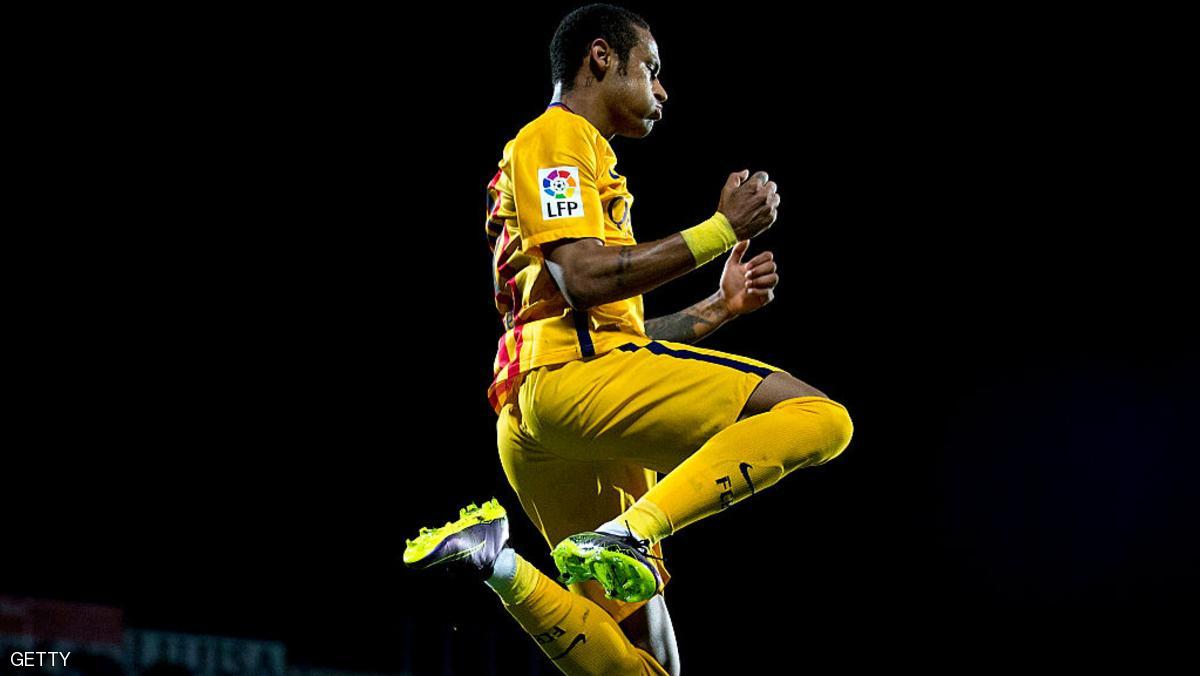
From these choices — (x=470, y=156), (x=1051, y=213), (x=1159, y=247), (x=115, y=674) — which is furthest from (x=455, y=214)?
(x=1159, y=247)

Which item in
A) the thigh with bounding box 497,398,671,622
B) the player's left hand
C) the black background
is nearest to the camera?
the thigh with bounding box 497,398,671,622

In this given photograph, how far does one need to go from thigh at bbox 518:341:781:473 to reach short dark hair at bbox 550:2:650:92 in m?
0.61

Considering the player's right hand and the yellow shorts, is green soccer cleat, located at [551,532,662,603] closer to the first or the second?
the yellow shorts

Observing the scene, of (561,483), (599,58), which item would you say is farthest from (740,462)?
(599,58)

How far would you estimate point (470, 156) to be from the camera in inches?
252

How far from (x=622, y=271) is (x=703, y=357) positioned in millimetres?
224

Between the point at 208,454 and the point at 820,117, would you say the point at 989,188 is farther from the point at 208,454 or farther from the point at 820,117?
the point at 208,454

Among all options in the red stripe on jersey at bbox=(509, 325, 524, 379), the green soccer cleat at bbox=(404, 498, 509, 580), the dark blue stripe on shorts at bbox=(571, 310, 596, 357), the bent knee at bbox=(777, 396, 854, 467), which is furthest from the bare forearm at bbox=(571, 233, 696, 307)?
the green soccer cleat at bbox=(404, 498, 509, 580)

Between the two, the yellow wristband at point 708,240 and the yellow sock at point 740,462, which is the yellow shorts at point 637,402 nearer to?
the yellow sock at point 740,462

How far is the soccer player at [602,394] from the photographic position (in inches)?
88.0

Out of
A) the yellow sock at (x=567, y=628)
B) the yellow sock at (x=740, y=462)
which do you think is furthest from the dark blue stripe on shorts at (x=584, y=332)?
the yellow sock at (x=567, y=628)

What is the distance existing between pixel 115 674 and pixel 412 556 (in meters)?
3.37

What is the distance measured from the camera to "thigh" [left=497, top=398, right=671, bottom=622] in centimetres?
257

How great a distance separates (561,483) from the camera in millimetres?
2604
